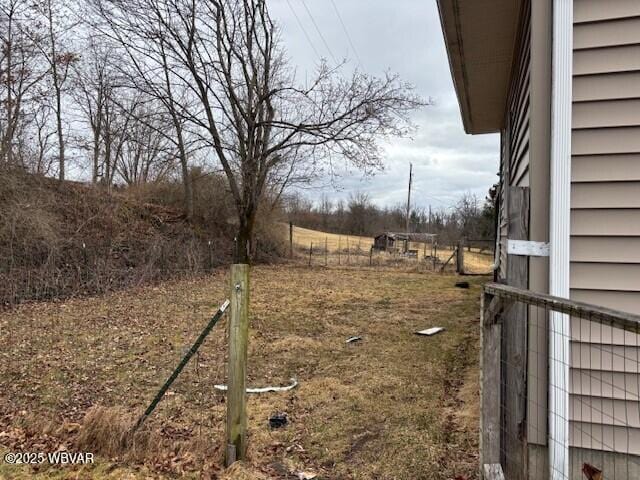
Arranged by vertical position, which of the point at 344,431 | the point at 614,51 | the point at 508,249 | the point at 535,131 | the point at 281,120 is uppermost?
the point at 281,120

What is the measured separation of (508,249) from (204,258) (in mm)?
11802

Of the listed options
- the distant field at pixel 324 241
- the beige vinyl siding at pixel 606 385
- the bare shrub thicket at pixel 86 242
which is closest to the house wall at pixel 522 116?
the beige vinyl siding at pixel 606 385

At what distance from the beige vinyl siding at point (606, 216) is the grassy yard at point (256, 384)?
91 cm

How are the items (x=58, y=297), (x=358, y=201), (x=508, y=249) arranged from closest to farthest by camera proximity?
(x=508, y=249) < (x=58, y=297) < (x=358, y=201)

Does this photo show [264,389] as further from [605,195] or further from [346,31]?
[346,31]

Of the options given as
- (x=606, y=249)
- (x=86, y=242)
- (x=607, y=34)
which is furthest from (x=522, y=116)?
(x=86, y=242)

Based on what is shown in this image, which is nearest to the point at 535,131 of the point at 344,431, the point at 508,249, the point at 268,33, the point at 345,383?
the point at 508,249

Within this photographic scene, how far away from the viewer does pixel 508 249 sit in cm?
212

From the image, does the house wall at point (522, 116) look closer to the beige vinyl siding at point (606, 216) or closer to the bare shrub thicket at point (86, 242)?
Result: the beige vinyl siding at point (606, 216)

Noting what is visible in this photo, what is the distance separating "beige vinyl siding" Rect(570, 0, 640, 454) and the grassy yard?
91 cm

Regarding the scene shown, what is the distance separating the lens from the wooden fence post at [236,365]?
8.46 ft

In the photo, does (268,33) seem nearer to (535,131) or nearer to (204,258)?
(204,258)

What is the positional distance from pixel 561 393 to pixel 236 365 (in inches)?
68.8

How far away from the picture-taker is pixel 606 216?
2.00 meters
